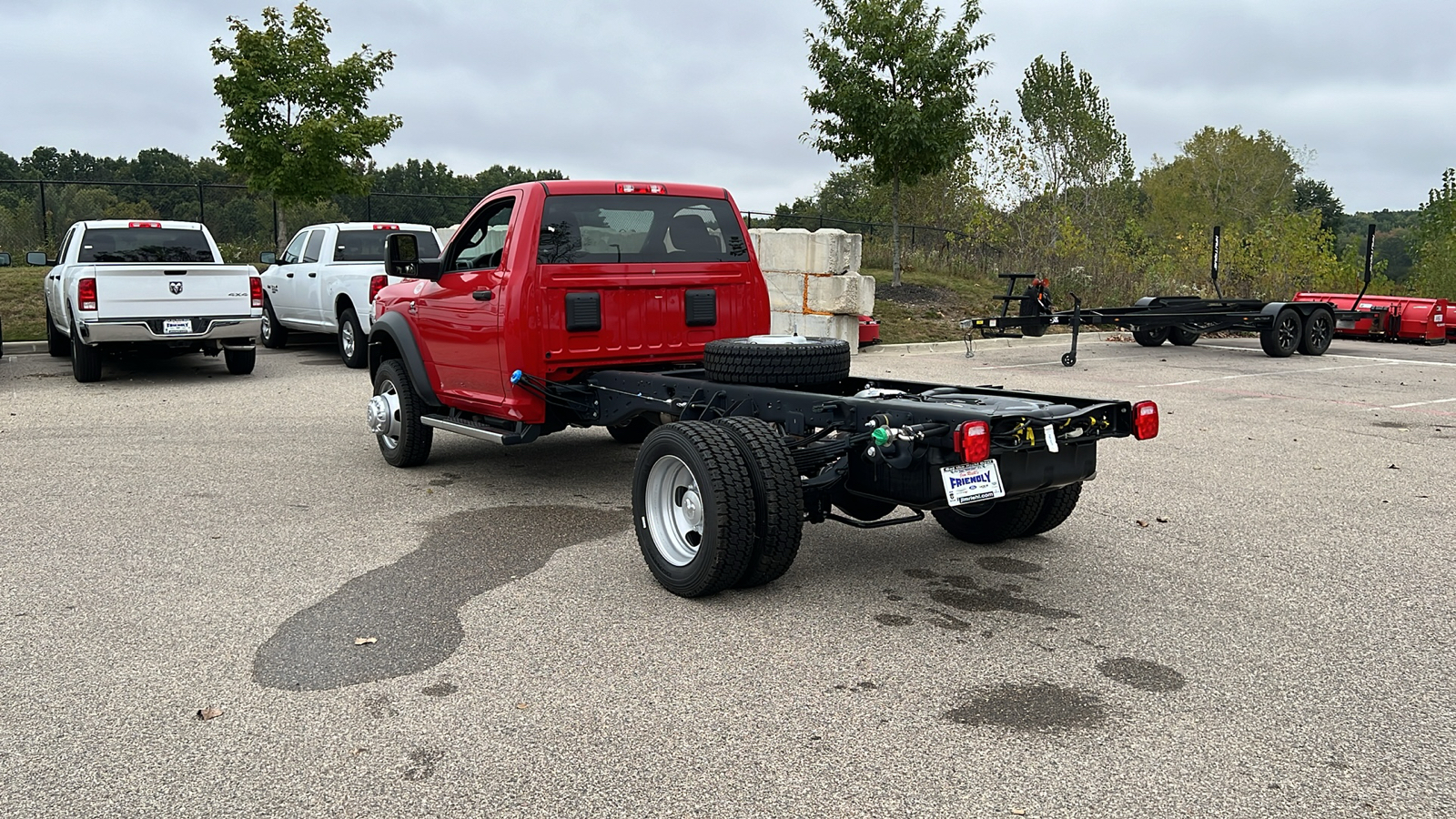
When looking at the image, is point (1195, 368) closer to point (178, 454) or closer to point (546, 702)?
point (178, 454)

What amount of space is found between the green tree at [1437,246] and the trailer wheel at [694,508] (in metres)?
28.8

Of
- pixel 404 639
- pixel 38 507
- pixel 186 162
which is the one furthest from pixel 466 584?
pixel 186 162

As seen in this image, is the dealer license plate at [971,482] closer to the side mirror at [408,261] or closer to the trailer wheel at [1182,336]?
the side mirror at [408,261]

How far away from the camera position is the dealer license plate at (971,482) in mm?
4582

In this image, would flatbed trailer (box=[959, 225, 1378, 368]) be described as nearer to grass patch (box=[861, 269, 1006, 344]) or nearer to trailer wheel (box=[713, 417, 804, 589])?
grass patch (box=[861, 269, 1006, 344])

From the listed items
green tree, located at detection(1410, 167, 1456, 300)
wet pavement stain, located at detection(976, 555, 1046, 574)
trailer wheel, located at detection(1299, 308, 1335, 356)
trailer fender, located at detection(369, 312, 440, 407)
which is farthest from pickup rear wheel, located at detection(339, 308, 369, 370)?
green tree, located at detection(1410, 167, 1456, 300)

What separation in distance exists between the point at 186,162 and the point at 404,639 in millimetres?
51788

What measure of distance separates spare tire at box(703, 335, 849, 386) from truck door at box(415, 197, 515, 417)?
1.66 meters

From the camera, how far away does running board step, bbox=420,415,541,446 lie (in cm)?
695

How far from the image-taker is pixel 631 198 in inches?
281

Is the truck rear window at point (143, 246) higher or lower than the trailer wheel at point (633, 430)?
higher

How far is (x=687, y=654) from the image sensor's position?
14.3 ft

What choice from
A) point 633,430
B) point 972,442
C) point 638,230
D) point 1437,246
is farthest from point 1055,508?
point 1437,246

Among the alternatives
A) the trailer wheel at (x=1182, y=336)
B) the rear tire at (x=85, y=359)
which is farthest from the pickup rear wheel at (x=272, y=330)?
the trailer wheel at (x=1182, y=336)
